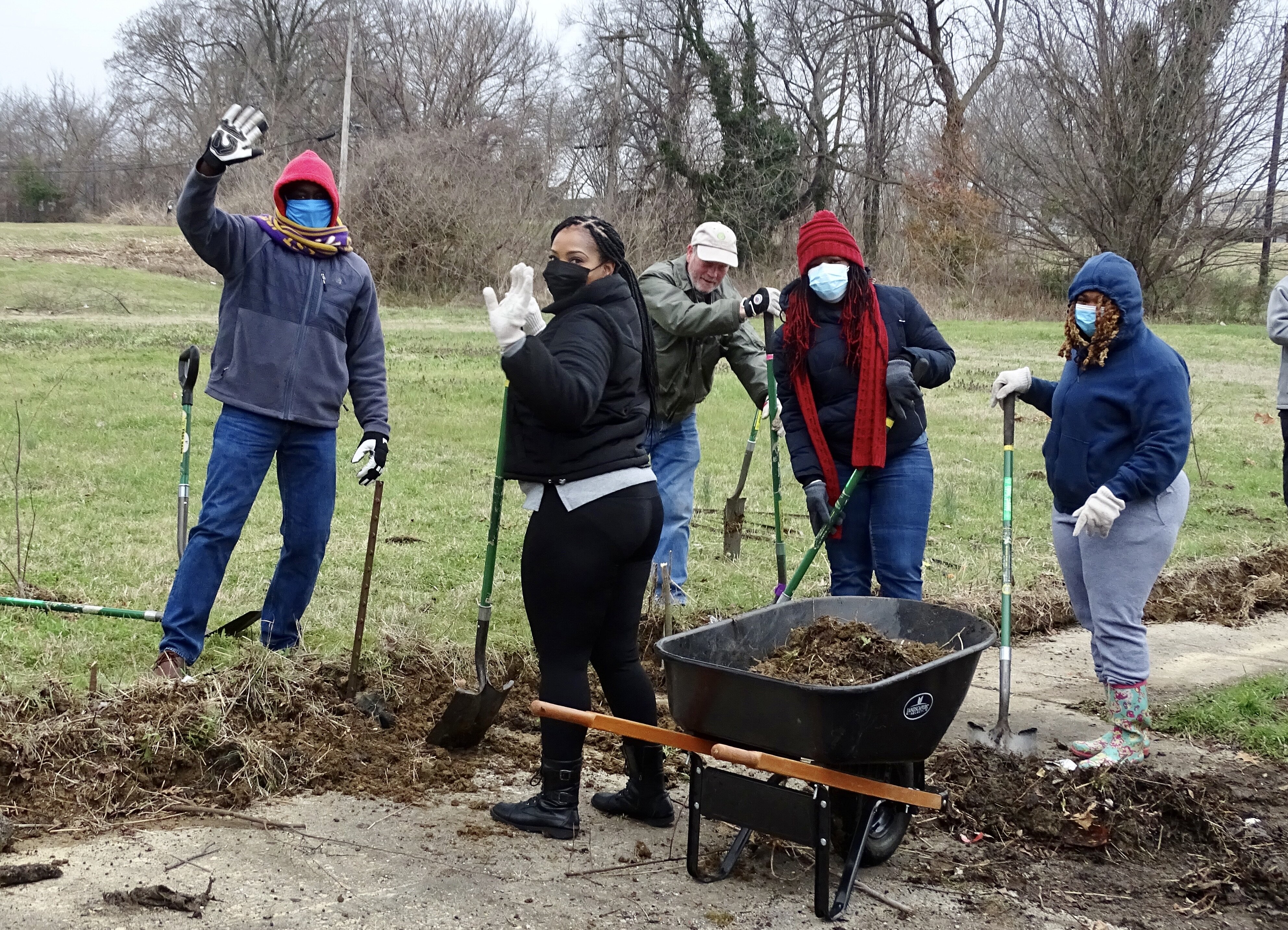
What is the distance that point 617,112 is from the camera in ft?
119

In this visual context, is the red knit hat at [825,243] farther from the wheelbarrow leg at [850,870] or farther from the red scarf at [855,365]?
the wheelbarrow leg at [850,870]

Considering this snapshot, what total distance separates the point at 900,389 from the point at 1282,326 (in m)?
3.43

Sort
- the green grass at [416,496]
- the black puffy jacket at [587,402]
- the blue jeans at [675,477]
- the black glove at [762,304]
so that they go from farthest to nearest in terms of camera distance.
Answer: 1. the blue jeans at [675,477]
2. the green grass at [416,496]
3. the black glove at [762,304]
4. the black puffy jacket at [587,402]

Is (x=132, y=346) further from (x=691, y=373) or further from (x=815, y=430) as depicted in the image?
(x=815, y=430)

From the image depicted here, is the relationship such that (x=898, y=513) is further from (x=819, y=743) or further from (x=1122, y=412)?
(x=819, y=743)

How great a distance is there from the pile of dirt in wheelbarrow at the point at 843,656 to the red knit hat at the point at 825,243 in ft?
5.33

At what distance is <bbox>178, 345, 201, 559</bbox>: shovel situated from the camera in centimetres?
510

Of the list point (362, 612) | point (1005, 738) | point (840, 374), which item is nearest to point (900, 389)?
point (840, 374)

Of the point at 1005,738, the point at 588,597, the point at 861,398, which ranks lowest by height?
the point at 1005,738

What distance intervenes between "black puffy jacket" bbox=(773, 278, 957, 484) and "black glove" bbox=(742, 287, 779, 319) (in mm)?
528

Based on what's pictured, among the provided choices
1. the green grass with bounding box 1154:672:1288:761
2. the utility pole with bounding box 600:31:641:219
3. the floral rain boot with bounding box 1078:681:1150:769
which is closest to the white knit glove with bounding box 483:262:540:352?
the floral rain boot with bounding box 1078:681:1150:769

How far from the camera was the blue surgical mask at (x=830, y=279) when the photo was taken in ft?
15.3

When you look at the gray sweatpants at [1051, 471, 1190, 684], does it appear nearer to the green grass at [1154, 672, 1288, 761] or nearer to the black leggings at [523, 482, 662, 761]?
the green grass at [1154, 672, 1288, 761]

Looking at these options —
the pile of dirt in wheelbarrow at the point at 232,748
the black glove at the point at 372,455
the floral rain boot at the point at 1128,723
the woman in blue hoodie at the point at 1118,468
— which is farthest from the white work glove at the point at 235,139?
the floral rain boot at the point at 1128,723
